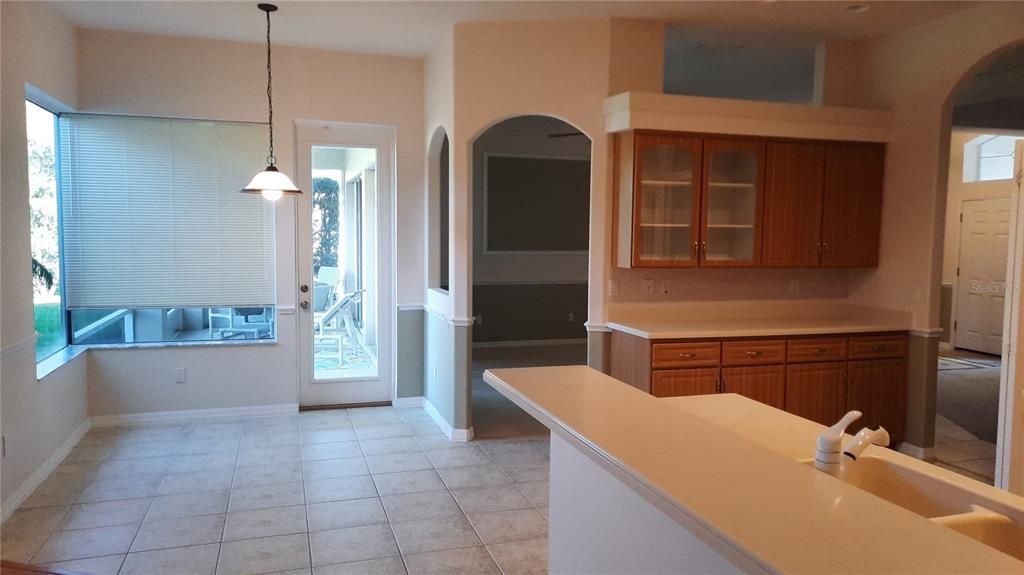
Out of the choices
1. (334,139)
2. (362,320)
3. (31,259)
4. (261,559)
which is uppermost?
(334,139)

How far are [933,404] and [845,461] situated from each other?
3451mm

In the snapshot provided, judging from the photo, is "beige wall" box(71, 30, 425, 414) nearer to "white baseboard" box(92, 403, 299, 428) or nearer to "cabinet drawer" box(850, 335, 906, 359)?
"white baseboard" box(92, 403, 299, 428)

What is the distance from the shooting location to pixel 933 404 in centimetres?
453

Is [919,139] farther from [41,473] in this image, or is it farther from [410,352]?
[41,473]

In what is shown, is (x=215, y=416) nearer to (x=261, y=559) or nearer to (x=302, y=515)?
(x=302, y=515)

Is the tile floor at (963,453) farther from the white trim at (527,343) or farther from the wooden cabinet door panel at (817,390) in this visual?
the white trim at (527,343)

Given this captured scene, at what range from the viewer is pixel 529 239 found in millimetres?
8539

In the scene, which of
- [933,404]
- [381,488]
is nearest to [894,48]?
[933,404]

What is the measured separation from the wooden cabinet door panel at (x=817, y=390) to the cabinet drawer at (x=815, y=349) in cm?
4

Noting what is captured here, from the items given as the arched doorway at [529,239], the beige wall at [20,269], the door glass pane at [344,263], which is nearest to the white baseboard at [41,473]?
the beige wall at [20,269]

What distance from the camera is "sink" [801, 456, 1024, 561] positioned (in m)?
1.44

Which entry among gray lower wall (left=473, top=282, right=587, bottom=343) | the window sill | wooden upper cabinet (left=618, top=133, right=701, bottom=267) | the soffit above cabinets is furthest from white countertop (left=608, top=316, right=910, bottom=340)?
gray lower wall (left=473, top=282, right=587, bottom=343)

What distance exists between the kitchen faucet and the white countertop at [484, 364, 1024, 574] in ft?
0.53

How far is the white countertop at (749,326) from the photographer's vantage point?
4176mm
